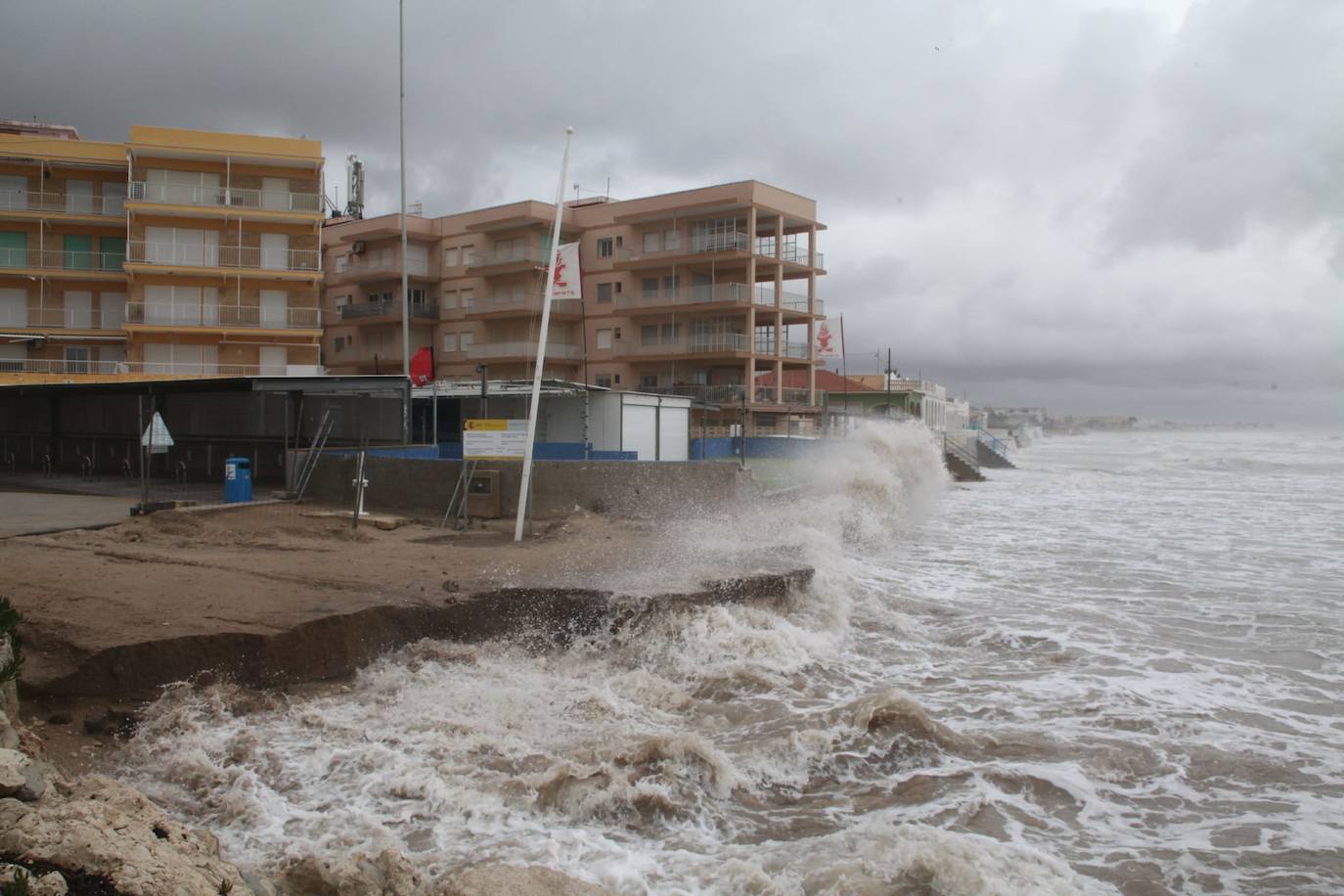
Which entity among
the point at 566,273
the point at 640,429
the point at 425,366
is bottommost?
the point at 640,429

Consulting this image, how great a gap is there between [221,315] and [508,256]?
16766mm

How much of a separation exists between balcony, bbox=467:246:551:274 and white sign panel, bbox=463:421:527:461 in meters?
36.1

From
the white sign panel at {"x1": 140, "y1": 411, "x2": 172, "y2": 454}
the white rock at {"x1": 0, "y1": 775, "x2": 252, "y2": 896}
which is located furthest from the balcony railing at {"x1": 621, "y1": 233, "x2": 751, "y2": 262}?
the white rock at {"x1": 0, "y1": 775, "x2": 252, "y2": 896}

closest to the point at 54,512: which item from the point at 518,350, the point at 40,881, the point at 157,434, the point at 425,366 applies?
the point at 157,434

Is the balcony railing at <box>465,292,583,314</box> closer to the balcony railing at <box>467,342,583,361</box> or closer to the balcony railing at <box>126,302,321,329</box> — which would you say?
the balcony railing at <box>467,342,583,361</box>

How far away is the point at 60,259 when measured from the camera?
44062mm

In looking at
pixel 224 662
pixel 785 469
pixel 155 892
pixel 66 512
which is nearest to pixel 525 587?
pixel 224 662

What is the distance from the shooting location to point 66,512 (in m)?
16.4

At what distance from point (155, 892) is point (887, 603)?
1201 centimetres

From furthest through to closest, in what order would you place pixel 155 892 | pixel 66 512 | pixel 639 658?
pixel 66 512 < pixel 639 658 < pixel 155 892

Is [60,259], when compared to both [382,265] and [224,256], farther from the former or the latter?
[382,265]

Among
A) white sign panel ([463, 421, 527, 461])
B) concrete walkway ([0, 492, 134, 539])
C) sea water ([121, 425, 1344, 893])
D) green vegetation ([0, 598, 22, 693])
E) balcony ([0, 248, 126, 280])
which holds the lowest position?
sea water ([121, 425, 1344, 893])

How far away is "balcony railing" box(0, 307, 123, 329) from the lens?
4291 cm

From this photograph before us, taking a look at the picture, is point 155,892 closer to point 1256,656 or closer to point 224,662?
point 224,662
